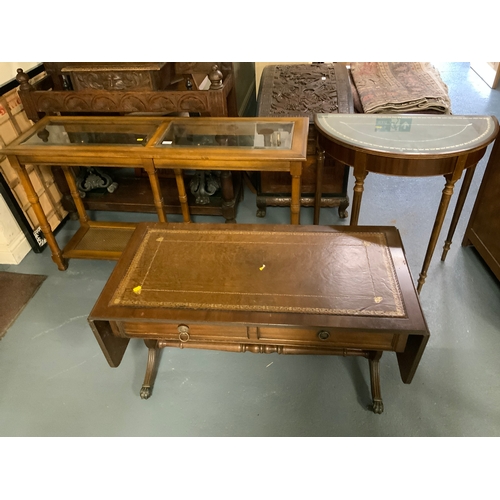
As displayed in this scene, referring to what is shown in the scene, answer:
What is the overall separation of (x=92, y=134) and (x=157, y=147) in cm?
51

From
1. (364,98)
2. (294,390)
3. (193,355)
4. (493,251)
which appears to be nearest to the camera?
(294,390)

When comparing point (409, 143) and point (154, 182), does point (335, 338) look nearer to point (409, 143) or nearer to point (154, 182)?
point (409, 143)

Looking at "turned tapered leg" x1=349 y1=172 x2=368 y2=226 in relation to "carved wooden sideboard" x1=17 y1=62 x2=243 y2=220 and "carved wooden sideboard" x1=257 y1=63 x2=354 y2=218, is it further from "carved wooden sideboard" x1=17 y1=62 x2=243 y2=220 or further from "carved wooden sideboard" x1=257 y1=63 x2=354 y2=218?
"carved wooden sideboard" x1=17 y1=62 x2=243 y2=220

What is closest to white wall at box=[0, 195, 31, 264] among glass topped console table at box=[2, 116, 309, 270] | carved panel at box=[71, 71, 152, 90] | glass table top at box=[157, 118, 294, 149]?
glass topped console table at box=[2, 116, 309, 270]

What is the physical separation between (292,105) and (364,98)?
0.57m

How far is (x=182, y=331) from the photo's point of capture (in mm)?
1665

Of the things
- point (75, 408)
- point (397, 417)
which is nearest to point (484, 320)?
point (397, 417)

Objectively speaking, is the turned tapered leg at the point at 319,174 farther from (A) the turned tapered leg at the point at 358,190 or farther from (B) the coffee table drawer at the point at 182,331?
(B) the coffee table drawer at the point at 182,331

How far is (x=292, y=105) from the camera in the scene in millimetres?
2799

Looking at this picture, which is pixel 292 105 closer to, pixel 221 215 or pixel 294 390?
pixel 221 215

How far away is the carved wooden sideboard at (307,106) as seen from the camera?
277cm

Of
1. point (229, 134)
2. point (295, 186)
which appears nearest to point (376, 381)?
point (295, 186)

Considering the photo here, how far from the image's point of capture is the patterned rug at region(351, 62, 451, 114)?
280cm

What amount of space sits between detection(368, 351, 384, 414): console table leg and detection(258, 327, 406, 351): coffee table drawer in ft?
1.18
